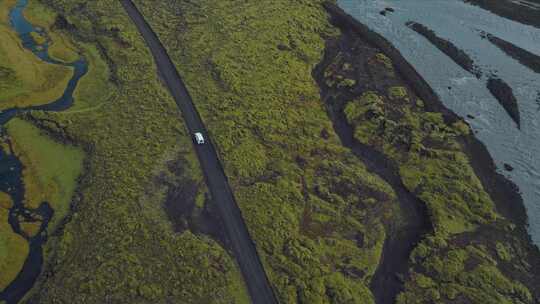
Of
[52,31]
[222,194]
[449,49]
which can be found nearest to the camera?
[222,194]

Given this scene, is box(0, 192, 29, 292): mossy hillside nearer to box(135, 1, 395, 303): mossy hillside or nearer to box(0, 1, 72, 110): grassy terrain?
box(0, 1, 72, 110): grassy terrain

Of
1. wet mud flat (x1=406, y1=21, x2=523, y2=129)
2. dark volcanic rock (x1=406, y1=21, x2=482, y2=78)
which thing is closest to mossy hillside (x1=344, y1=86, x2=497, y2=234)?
wet mud flat (x1=406, y1=21, x2=523, y2=129)

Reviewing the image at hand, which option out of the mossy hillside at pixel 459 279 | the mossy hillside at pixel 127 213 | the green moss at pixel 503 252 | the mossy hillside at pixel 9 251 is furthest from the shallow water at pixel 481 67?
the mossy hillside at pixel 9 251

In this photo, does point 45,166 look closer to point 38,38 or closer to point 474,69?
point 38,38

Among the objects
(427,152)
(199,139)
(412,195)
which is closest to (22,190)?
(199,139)

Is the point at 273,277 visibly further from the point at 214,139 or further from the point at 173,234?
the point at 214,139

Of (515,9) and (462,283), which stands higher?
(515,9)

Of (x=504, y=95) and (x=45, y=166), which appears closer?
(x=45, y=166)

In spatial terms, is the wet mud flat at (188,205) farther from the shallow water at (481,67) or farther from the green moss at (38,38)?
the green moss at (38,38)
